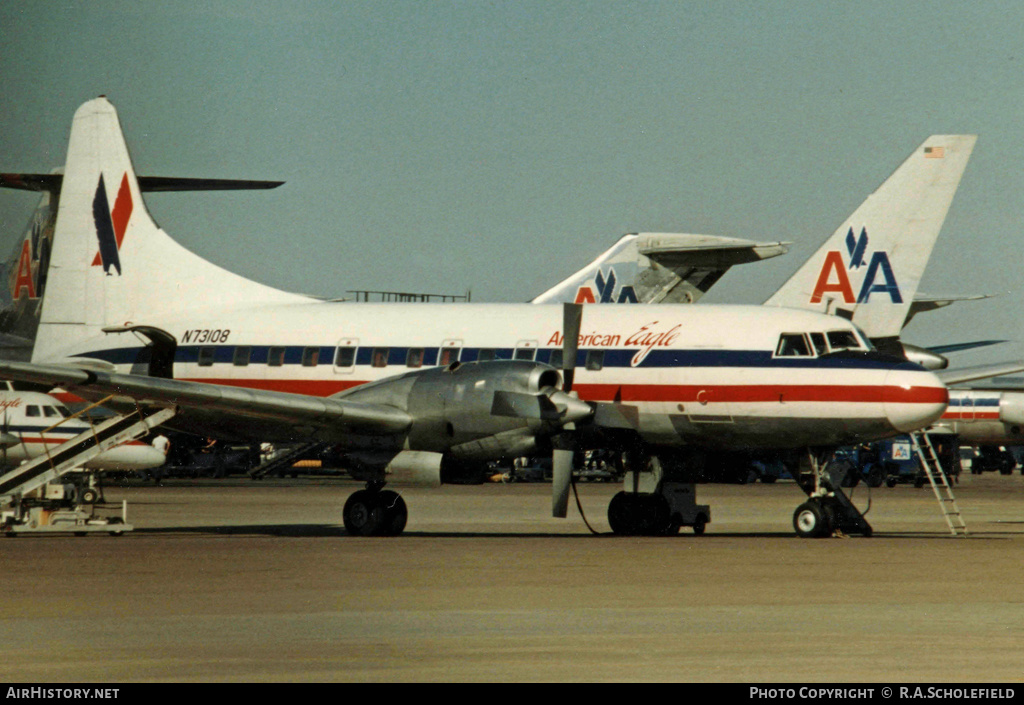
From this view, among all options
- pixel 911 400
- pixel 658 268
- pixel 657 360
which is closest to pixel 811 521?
pixel 911 400

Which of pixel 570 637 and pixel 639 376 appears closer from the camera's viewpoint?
pixel 570 637

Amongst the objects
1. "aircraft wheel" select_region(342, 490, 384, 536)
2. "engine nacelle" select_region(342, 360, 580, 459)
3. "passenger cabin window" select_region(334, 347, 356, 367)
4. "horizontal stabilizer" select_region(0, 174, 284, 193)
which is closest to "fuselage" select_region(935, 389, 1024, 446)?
"horizontal stabilizer" select_region(0, 174, 284, 193)

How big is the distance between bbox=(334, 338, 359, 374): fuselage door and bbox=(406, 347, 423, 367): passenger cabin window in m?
1.13

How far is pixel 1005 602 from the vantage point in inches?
546

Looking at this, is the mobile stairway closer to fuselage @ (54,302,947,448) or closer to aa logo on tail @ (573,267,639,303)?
fuselage @ (54,302,947,448)

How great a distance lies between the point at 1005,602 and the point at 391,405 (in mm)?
11480

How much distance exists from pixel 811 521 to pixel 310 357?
9.66 metres

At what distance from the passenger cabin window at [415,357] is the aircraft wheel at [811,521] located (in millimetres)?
7200

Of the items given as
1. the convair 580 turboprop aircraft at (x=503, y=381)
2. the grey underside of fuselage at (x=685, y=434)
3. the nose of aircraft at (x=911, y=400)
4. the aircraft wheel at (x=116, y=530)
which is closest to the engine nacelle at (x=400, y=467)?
the convair 580 turboprop aircraft at (x=503, y=381)

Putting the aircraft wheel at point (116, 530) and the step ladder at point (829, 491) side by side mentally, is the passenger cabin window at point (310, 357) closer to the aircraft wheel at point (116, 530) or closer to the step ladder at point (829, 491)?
the aircraft wheel at point (116, 530)

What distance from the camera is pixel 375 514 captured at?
23.6m

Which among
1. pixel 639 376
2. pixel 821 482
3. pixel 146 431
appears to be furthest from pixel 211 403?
pixel 821 482
